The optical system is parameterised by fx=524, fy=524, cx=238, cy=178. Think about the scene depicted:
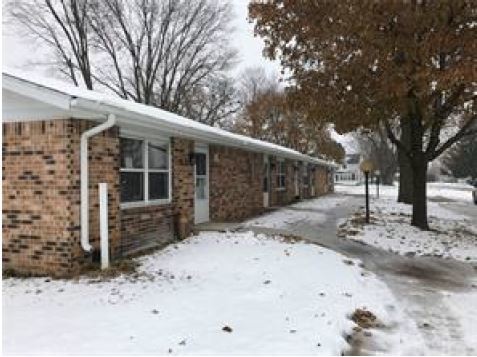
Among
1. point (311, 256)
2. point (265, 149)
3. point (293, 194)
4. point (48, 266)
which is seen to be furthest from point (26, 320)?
point (293, 194)

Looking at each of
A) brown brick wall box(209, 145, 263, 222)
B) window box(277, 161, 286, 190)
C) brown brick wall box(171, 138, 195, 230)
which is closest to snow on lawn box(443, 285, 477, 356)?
brown brick wall box(171, 138, 195, 230)

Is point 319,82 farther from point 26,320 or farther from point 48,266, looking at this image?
point 26,320

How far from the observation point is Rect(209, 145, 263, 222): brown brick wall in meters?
14.9

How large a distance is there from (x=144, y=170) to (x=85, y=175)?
2.14 metres

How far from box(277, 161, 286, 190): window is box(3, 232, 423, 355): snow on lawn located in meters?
14.4

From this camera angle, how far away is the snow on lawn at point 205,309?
4.95 meters

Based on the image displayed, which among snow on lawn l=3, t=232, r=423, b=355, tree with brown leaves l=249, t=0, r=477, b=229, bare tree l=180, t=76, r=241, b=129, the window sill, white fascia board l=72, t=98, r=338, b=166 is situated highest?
bare tree l=180, t=76, r=241, b=129

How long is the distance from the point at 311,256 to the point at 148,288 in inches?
148

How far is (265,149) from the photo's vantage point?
61.8ft

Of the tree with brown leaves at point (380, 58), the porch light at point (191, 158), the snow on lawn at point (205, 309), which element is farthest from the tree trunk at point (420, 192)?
the porch light at point (191, 158)

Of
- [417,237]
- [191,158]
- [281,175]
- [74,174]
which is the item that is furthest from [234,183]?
[74,174]

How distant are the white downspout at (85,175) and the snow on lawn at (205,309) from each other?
0.84m

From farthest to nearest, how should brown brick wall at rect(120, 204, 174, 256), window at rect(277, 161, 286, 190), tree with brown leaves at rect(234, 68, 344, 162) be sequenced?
tree with brown leaves at rect(234, 68, 344, 162) → window at rect(277, 161, 286, 190) → brown brick wall at rect(120, 204, 174, 256)

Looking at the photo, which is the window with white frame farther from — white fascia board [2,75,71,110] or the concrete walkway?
the concrete walkway
